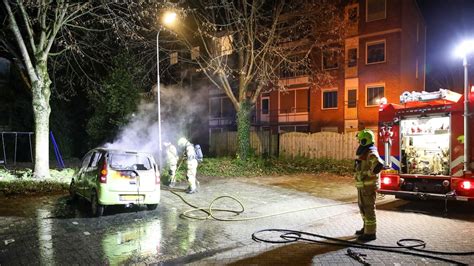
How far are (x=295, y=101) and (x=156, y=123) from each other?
498 inches

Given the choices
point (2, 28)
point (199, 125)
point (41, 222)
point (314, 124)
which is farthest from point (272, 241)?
point (199, 125)

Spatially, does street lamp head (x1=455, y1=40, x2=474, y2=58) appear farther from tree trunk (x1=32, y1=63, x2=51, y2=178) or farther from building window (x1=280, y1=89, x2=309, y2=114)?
building window (x1=280, y1=89, x2=309, y2=114)

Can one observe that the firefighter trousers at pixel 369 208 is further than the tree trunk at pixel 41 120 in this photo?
No

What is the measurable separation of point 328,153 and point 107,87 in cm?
1285

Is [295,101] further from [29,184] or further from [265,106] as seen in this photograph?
[29,184]

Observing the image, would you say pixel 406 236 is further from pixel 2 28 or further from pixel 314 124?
pixel 314 124

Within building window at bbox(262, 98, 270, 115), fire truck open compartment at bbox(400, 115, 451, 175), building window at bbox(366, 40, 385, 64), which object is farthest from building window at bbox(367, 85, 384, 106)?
fire truck open compartment at bbox(400, 115, 451, 175)

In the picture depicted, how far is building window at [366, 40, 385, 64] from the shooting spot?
25.0 metres

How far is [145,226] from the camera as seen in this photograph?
7641 mm

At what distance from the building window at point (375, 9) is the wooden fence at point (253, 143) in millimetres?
11217

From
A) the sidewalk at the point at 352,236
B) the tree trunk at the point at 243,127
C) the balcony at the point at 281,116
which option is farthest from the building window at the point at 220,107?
the sidewalk at the point at 352,236

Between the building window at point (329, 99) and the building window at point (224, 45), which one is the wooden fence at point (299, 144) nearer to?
the building window at point (224, 45)

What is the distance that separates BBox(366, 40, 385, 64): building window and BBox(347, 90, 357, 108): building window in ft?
7.79

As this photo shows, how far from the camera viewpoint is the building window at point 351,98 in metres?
26.2
